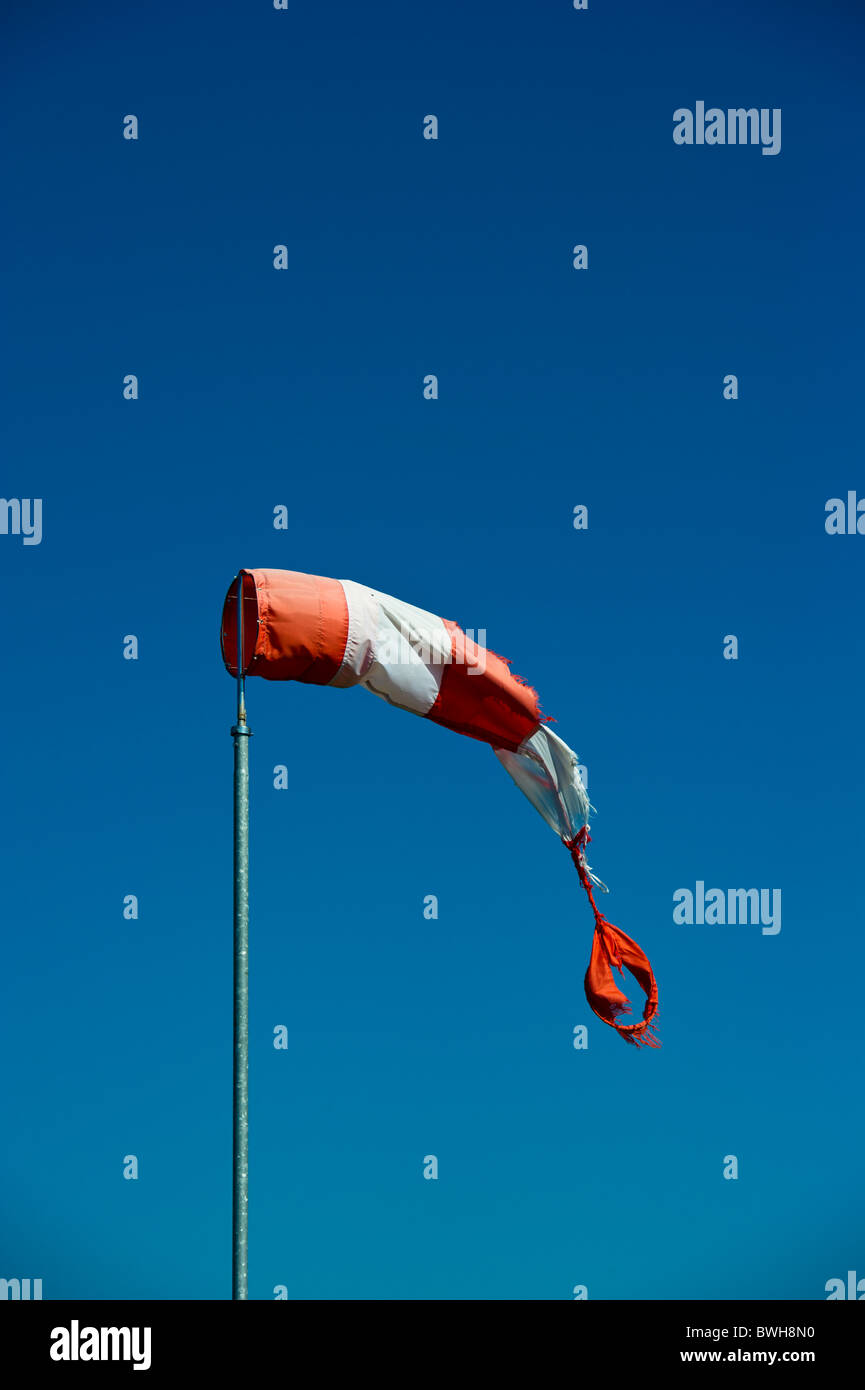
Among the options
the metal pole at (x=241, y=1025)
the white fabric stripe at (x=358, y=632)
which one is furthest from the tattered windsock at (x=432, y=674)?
the metal pole at (x=241, y=1025)

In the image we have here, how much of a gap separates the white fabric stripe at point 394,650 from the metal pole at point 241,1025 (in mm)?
2909

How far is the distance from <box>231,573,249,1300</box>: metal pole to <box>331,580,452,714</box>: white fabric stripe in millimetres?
2909

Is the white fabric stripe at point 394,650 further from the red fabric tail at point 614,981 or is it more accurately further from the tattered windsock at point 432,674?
the red fabric tail at point 614,981

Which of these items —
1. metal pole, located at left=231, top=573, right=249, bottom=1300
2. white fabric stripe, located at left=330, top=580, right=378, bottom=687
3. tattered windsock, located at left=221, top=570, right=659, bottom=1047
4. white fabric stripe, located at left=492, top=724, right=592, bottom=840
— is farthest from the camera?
white fabric stripe, located at left=492, top=724, right=592, bottom=840

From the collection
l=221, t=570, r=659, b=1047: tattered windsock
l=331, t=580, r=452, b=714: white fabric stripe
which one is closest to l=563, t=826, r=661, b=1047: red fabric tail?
l=221, t=570, r=659, b=1047: tattered windsock

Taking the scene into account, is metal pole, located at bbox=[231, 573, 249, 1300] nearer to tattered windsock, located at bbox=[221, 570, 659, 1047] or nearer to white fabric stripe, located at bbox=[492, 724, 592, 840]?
tattered windsock, located at bbox=[221, 570, 659, 1047]

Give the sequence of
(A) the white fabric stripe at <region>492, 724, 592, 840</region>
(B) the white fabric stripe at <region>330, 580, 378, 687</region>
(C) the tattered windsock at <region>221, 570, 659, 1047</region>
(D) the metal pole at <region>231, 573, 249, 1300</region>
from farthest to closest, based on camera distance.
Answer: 1. (A) the white fabric stripe at <region>492, 724, 592, 840</region>
2. (B) the white fabric stripe at <region>330, 580, 378, 687</region>
3. (C) the tattered windsock at <region>221, 570, 659, 1047</region>
4. (D) the metal pole at <region>231, 573, 249, 1300</region>

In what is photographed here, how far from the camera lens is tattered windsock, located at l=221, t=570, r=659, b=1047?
1925 cm

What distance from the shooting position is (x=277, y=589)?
19.2 m

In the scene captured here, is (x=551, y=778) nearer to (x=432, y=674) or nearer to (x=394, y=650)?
(x=432, y=674)
